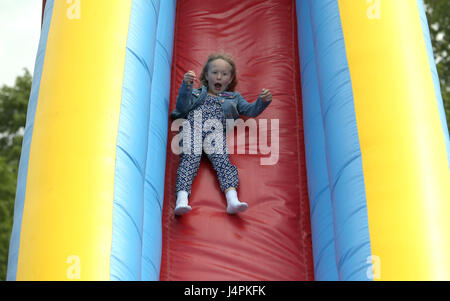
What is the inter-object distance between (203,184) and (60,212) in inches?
33.8

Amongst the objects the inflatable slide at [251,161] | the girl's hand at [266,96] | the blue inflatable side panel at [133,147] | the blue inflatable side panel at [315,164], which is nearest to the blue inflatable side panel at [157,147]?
the inflatable slide at [251,161]

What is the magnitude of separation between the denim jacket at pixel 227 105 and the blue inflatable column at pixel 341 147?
1.07 feet

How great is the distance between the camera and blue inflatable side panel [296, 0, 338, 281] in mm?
2373

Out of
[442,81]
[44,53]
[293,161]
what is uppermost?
[442,81]

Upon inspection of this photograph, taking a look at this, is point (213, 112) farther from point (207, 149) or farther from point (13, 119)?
point (13, 119)

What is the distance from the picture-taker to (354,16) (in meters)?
2.66

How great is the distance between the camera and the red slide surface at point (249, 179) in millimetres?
2445

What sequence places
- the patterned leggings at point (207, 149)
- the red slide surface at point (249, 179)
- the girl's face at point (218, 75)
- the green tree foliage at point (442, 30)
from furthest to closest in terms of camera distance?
1. the green tree foliage at point (442, 30)
2. the girl's face at point (218, 75)
3. the patterned leggings at point (207, 149)
4. the red slide surface at point (249, 179)

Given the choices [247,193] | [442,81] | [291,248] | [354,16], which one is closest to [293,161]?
[247,193]

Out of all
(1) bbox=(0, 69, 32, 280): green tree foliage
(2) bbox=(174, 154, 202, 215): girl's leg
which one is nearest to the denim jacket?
(2) bbox=(174, 154, 202, 215): girl's leg

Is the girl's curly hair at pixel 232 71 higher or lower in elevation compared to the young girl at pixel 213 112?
higher

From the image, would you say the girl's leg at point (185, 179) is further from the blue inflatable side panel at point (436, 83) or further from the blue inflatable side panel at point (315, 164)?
the blue inflatable side panel at point (436, 83)
